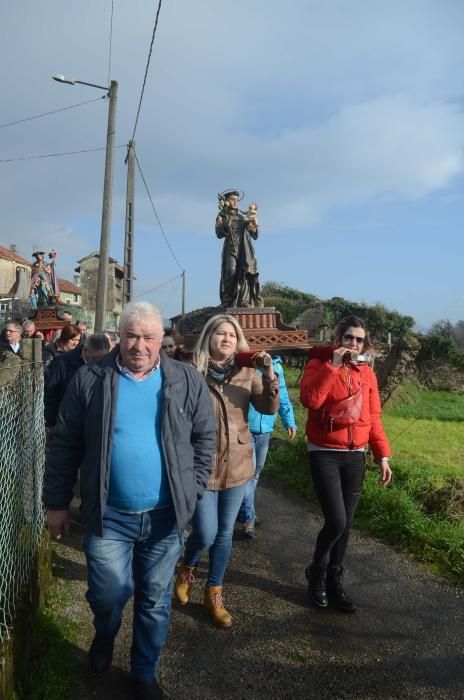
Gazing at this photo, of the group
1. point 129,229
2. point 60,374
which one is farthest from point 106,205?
point 60,374

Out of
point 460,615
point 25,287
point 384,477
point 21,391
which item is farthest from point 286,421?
point 25,287

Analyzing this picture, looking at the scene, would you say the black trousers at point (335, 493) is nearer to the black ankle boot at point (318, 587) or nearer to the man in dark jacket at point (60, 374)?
the black ankle boot at point (318, 587)

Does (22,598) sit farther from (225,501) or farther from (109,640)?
(225,501)

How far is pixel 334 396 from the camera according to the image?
326 centimetres

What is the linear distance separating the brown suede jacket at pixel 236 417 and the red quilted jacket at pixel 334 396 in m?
0.25

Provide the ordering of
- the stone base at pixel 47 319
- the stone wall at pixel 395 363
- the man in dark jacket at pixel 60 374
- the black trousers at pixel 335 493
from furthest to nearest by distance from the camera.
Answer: the stone wall at pixel 395 363 < the stone base at pixel 47 319 < the man in dark jacket at pixel 60 374 < the black trousers at pixel 335 493

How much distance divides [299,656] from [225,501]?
2.98 feet

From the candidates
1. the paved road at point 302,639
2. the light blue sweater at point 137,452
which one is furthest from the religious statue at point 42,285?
the light blue sweater at point 137,452

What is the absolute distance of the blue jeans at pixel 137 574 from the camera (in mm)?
2361

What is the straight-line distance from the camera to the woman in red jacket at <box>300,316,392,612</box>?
320 cm

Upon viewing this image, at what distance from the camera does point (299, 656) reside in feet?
9.04

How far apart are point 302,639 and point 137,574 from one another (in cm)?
109

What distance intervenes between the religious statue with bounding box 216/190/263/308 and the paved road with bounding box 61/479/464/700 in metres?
4.53

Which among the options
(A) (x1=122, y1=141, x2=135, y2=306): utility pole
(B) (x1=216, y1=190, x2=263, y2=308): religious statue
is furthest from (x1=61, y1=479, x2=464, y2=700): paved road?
(A) (x1=122, y1=141, x2=135, y2=306): utility pole
